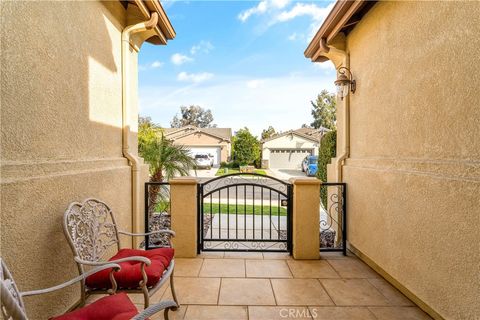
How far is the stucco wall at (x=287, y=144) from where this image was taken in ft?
77.8

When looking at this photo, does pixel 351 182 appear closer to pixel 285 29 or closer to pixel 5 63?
pixel 5 63

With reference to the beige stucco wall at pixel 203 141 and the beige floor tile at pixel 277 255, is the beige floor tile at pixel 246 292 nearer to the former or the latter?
the beige floor tile at pixel 277 255

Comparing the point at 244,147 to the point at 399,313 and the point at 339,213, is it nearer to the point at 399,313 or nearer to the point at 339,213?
the point at 339,213

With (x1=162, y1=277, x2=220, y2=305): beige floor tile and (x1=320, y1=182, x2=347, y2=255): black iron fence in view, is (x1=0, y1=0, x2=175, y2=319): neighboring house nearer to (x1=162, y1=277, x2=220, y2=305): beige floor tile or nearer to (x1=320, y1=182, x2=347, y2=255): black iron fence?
(x1=162, y1=277, x2=220, y2=305): beige floor tile

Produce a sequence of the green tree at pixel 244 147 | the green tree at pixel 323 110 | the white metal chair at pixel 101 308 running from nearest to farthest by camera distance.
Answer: the white metal chair at pixel 101 308, the green tree at pixel 244 147, the green tree at pixel 323 110

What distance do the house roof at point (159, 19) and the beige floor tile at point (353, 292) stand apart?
3.94 metres

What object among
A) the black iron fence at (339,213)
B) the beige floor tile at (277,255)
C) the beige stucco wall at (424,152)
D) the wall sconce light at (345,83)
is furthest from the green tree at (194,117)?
the beige stucco wall at (424,152)

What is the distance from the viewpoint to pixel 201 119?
45688mm

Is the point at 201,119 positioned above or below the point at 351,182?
above

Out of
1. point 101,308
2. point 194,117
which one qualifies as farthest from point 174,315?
point 194,117

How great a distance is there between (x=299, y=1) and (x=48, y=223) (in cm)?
502

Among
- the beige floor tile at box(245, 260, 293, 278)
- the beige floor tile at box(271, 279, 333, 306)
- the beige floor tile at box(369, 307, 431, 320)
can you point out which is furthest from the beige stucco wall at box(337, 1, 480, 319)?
the beige floor tile at box(245, 260, 293, 278)

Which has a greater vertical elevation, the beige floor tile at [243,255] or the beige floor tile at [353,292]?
the beige floor tile at [243,255]

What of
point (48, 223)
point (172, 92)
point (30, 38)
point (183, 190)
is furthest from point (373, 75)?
point (172, 92)
